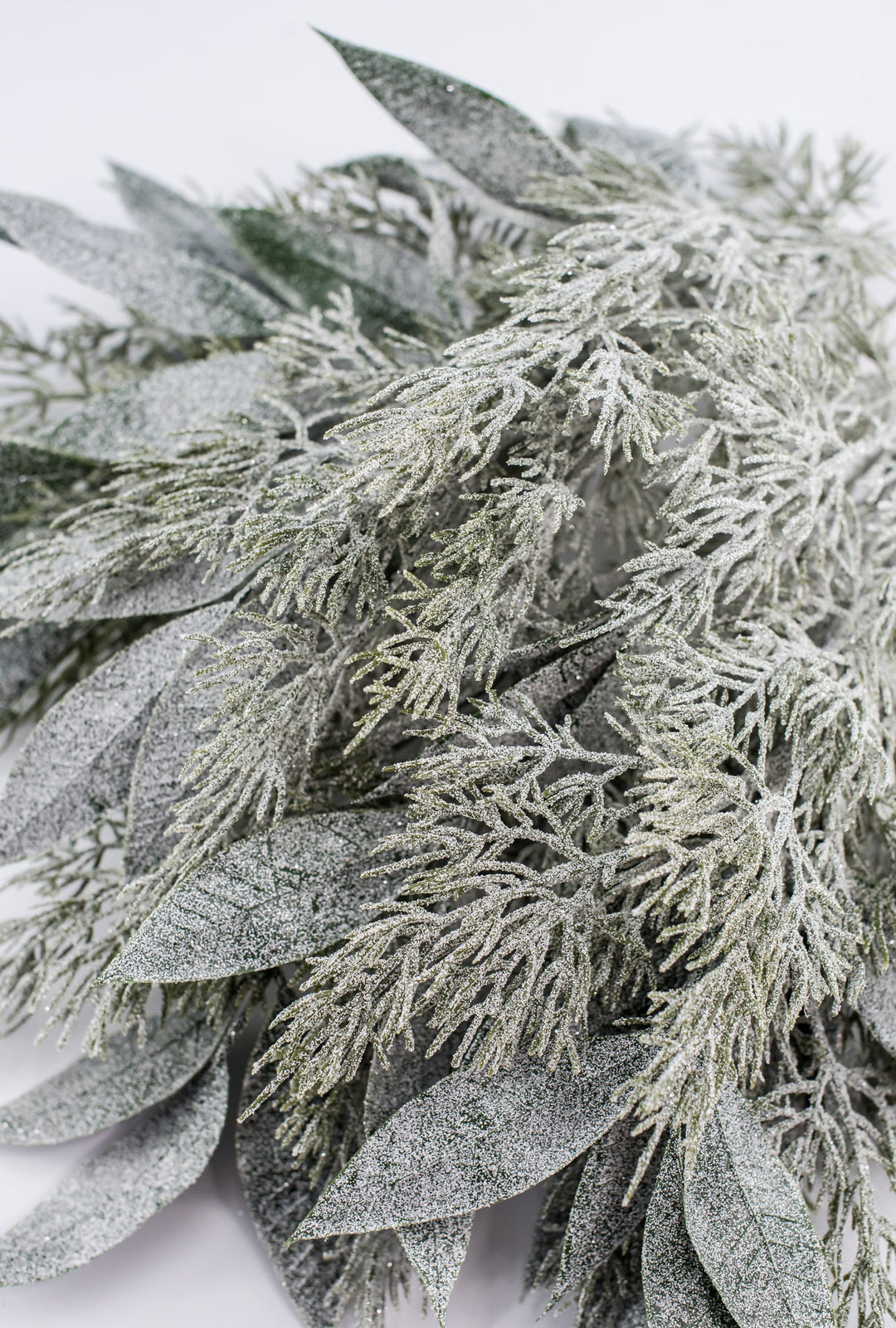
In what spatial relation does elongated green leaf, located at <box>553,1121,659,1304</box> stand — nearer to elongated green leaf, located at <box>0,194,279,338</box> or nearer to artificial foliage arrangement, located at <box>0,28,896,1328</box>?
artificial foliage arrangement, located at <box>0,28,896,1328</box>

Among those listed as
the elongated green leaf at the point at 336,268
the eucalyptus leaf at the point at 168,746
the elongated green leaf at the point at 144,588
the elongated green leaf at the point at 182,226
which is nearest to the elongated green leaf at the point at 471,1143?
the eucalyptus leaf at the point at 168,746

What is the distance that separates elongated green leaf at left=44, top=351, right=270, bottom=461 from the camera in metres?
0.77

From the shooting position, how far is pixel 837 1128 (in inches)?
23.8

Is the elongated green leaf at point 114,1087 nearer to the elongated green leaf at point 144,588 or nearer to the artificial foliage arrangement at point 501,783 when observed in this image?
the artificial foliage arrangement at point 501,783

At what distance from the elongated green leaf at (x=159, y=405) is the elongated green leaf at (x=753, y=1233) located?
0.58 m

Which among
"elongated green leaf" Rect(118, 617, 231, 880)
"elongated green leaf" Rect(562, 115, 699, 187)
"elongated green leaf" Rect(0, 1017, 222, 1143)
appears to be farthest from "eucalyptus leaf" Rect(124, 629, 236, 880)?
"elongated green leaf" Rect(562, 115, 699, 187)

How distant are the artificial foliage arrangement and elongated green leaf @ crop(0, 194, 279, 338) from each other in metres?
0.08

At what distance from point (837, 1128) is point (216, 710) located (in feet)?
1.44

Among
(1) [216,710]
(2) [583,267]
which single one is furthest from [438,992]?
(2) [583,267]

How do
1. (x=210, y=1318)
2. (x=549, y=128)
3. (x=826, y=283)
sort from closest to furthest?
(x=210, y=1318)
(x=826, y=283)
(x=549, y=128)

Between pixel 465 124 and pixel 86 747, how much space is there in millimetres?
535

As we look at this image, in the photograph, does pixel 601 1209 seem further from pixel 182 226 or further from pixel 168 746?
pixel 182 226

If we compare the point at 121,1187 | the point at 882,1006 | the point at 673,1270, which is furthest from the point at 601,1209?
the point at 121,1187

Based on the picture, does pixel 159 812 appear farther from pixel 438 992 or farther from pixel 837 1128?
pixel 837 1128
